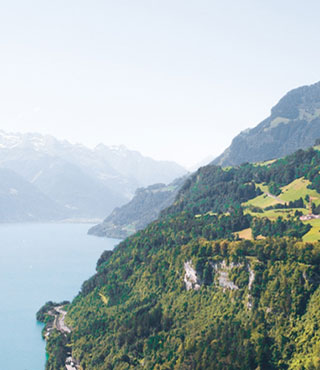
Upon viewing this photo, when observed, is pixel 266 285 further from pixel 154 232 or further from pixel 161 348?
pixel 154 232

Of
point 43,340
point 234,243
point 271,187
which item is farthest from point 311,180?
point 43,340

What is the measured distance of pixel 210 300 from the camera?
10900 centimetres

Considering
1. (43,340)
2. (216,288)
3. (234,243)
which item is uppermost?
(234,243)

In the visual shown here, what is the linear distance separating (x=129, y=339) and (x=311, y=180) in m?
97.0

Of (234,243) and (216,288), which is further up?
(234,243)

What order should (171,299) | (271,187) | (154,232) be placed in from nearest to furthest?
(171,299) < (154,232) < (271,187)

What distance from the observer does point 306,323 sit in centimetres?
8462

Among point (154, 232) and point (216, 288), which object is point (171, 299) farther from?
point (154, 232)

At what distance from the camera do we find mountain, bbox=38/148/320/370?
87.9 m

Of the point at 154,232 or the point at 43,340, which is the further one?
the point at 154,232

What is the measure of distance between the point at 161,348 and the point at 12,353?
2102 inches

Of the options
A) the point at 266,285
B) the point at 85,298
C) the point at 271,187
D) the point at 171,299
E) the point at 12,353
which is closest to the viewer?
the point at 266,285

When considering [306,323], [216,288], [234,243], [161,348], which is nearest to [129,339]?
[161,348]

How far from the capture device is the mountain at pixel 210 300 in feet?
288
